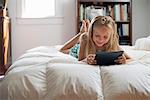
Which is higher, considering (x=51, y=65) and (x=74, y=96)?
(x=51, y=65)

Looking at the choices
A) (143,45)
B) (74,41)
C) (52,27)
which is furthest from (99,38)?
(52,27)

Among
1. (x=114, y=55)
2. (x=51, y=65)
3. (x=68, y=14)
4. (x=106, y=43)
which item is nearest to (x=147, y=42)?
(x=106, y=43)

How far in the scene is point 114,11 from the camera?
157 inches

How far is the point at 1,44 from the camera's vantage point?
3719 millimetres

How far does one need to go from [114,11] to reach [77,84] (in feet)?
9.49

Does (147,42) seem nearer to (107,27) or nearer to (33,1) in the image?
(107,27)

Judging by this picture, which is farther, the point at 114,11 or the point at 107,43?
the point at 114,11

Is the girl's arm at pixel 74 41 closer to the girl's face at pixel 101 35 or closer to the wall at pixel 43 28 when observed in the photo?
the girl's face at pixel 101 35

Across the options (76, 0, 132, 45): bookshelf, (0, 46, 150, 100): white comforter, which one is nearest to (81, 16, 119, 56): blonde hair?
(0, 46, 150, 100): white comforter

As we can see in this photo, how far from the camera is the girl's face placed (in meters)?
1.69

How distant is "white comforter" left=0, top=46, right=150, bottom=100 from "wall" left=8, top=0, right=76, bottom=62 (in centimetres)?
290

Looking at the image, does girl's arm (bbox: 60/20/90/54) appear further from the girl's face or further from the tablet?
the tablet

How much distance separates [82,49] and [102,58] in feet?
1.15

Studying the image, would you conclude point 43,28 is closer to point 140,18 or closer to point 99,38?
point 140,18
